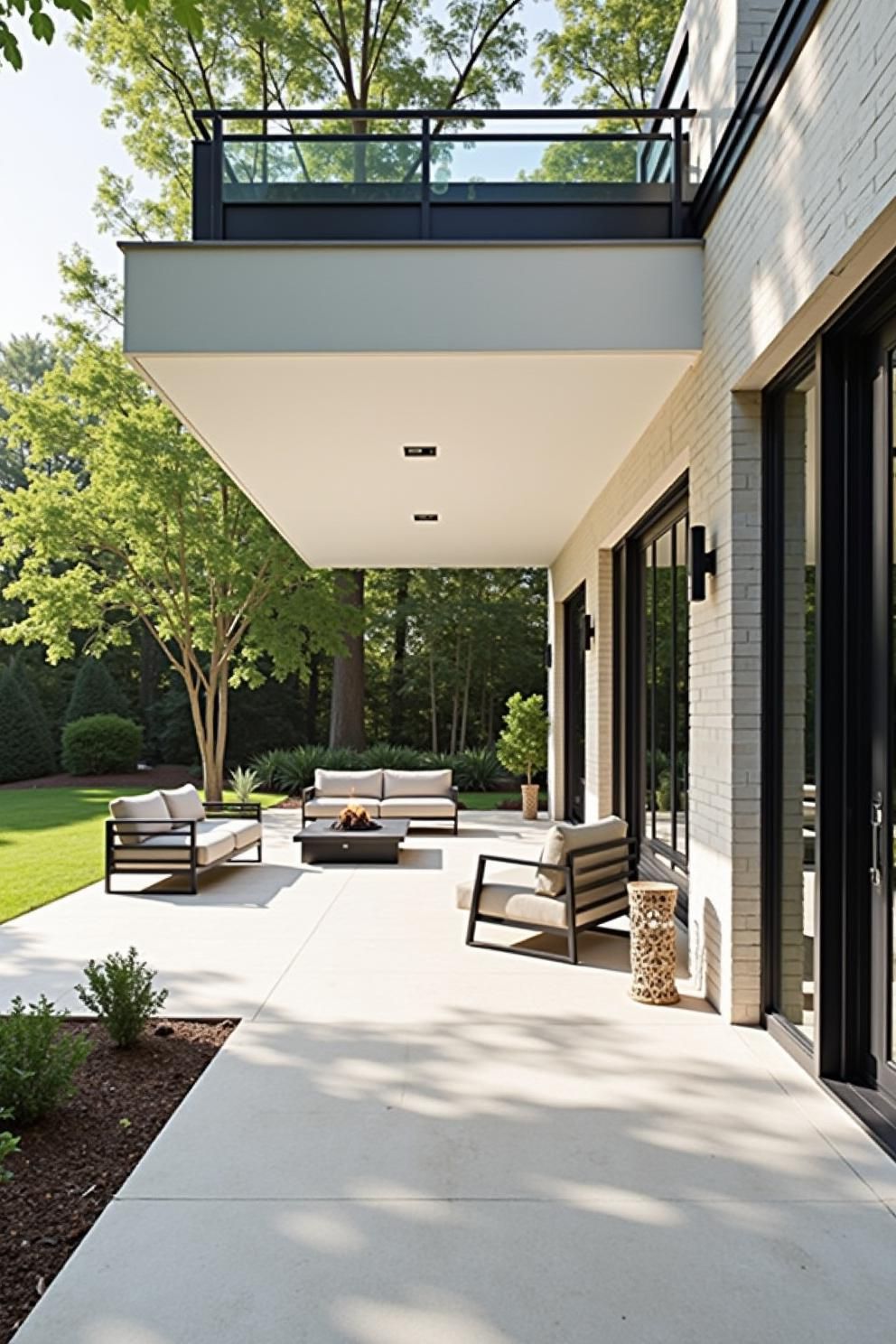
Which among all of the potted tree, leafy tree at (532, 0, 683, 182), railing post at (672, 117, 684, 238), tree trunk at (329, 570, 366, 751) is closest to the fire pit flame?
the potted tree

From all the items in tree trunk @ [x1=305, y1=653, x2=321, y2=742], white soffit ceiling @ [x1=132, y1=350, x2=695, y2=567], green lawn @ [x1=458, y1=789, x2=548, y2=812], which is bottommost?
green lawn @ [x1=458, y1=789, x2=548, y2=812]

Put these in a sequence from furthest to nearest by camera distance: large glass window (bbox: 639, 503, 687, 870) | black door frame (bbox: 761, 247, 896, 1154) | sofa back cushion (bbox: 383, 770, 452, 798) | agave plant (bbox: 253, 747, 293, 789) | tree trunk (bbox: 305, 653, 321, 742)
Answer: tree trunk (bbox: 305, 653, 321, 742) < agave plant (bbox: 253, 747, 293, 789) < sofa back cushion (bbox: 383, 770, 452, 798) < large glass window (bbox: 639, 503, 687, 870) < black door frame (bbox: 761, 247, 896, 1154)

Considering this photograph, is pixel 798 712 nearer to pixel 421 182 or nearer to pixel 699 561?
pixel 699 561

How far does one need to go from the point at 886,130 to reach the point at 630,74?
49.0 ft

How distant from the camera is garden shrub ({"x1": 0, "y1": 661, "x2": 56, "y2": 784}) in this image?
21.1 m

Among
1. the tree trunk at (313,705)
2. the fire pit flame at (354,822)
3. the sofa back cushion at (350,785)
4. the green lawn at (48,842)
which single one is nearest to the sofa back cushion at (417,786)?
the sofa back cushion at (350,785)

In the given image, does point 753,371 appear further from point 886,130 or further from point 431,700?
point 431,700

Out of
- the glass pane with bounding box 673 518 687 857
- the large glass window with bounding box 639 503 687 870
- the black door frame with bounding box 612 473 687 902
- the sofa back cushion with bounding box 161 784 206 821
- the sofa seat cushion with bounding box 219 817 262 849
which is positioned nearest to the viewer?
the glass pane with bounding box 673 518 687 857

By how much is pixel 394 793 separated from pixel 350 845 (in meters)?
2.96

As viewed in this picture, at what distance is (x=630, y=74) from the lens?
1591 centimetres

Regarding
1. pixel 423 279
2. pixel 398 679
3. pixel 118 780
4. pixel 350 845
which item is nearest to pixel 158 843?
pixel 350 845

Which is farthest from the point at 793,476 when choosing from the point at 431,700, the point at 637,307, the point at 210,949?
the point at 431,700

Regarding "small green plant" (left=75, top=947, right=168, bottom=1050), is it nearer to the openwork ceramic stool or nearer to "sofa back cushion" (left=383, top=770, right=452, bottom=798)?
the openwork ceramic stool

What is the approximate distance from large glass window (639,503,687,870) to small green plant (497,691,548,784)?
7.17 meters
